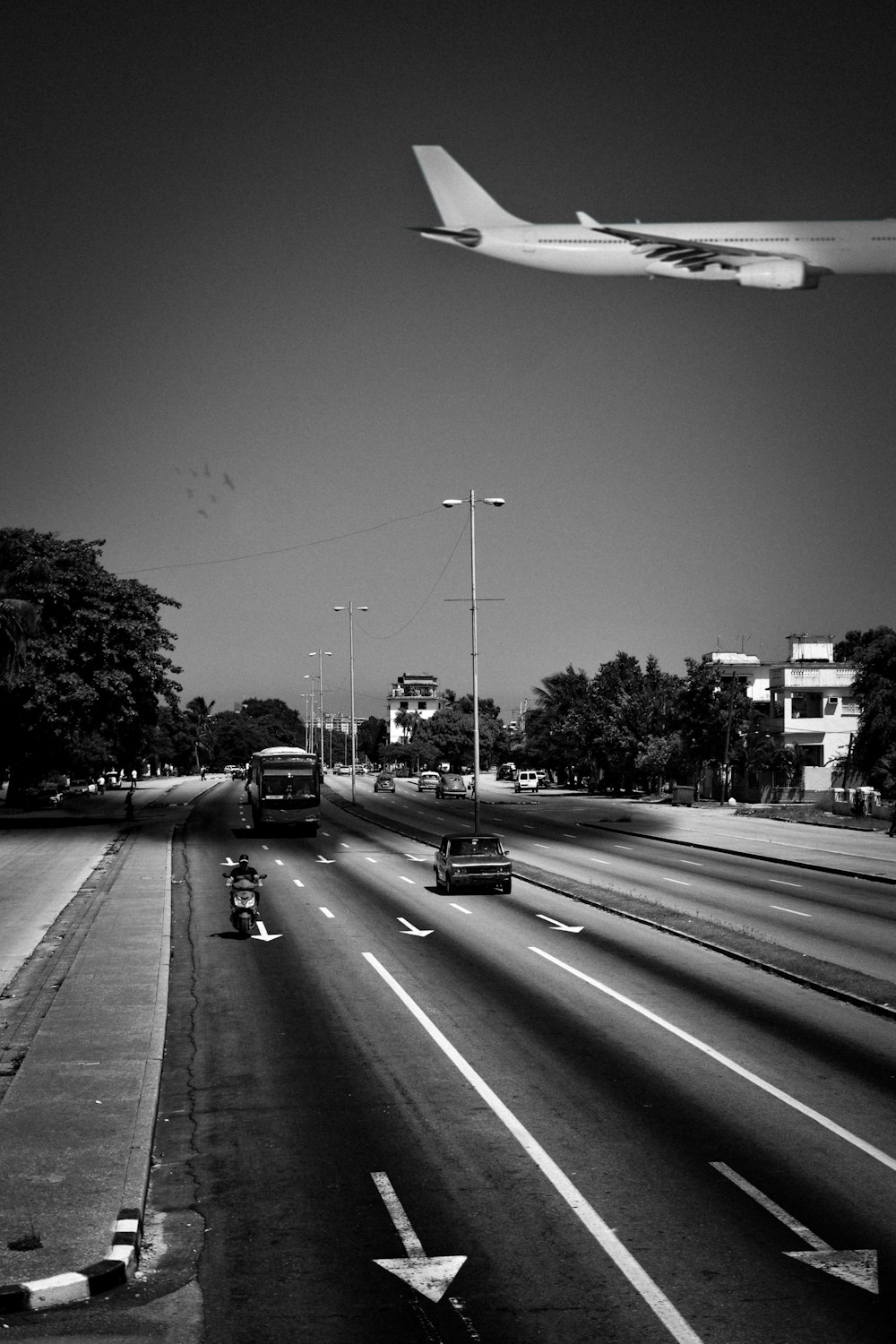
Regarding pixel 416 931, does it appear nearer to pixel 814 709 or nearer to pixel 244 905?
pixel 244 905

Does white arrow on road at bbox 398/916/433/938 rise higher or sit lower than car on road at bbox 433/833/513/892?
lower

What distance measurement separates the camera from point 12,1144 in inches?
466

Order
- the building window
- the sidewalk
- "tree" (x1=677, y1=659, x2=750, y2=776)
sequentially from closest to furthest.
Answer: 1. the sidewalk
2. "tree" (x1=677, y1=659, x2=750, y2=776)
3. the building window

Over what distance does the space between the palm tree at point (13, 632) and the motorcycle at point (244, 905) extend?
900 inches

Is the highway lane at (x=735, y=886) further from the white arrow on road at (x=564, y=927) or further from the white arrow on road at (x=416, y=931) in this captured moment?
the white arrow on road at (x=416, y=931)

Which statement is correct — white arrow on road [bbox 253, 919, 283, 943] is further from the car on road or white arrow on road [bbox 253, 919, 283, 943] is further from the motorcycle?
the car on road

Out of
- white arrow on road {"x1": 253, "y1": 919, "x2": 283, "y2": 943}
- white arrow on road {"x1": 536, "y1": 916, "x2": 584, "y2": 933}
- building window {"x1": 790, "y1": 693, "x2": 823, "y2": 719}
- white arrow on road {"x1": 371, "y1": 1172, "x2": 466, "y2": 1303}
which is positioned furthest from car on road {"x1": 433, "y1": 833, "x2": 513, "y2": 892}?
building window {"x1": 790, "y1": 693, "x2": 823, "y2": 719}

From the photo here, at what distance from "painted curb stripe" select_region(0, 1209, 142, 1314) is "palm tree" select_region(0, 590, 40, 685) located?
127 ft

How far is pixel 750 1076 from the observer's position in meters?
14.6

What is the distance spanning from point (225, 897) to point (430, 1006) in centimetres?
1552

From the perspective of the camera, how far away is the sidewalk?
9148 mm

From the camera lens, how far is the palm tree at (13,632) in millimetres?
46125

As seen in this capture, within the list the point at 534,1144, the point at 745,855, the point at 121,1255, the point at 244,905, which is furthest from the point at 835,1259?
the point at 745,855

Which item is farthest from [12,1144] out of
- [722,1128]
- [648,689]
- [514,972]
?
[648,689]
